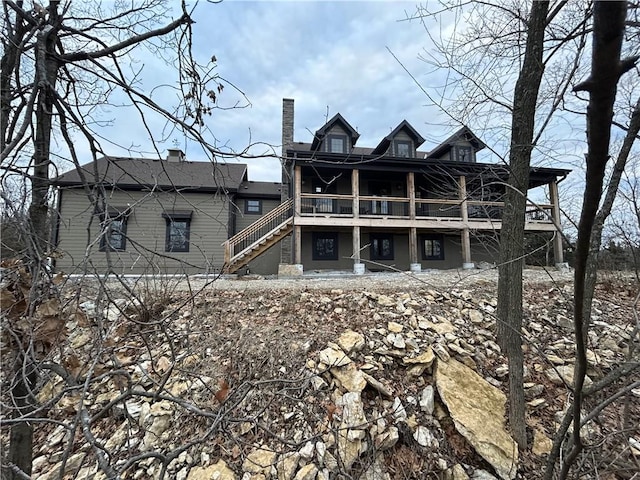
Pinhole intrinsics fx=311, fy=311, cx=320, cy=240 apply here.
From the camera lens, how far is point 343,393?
13.4 ft

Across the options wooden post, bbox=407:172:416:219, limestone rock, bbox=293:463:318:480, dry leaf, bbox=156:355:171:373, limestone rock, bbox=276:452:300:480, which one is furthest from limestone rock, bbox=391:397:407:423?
wooden post, bbox=407:172:416:219

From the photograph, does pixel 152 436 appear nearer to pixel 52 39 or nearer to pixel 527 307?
pixel 52 39

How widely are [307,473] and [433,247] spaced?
47.6 ft

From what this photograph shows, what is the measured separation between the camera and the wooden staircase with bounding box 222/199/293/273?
11898 mm

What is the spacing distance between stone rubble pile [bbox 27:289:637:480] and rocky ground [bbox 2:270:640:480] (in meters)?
0.02

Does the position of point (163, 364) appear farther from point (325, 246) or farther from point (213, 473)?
point (325, 246)

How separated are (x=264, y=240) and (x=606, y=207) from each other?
35.1 ft

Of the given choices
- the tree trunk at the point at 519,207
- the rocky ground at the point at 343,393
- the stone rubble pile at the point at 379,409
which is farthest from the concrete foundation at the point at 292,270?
the tree trunk at the point at 519,207

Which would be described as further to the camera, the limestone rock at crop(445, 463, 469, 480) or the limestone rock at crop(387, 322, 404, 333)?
the limestone rock at crop(387, 322, 404, 333)

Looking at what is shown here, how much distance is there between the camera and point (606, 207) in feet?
9.11

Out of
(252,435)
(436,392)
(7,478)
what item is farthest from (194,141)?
(436,392)

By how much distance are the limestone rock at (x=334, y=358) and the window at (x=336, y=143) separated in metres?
12.5

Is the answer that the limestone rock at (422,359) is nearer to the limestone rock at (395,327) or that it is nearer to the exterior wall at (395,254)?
the limestone rock at (395,327)

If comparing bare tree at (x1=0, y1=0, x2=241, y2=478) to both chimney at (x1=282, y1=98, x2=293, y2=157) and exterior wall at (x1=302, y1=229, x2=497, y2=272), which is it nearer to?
exterior wall at (x1=302, y1=229, x2=497, y2=272)
